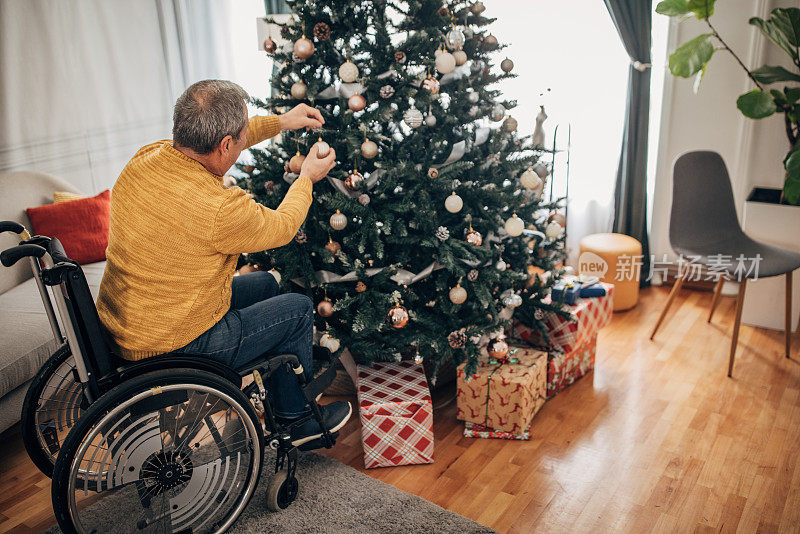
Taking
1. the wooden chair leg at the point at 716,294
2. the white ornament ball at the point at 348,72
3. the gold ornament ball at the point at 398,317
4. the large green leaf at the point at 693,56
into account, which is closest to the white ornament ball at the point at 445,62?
the white ornament ball at the point at 348,72

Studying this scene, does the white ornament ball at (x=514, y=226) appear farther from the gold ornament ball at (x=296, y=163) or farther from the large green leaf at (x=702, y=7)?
the large green leaf at (x=702, y=7)

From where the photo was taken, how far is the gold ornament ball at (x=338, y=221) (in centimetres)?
192

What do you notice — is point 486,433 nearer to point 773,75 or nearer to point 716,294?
point 716,294

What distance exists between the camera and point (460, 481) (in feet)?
6.37

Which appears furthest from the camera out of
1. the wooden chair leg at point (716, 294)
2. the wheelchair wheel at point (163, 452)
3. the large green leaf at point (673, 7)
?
the wooden chair leg at point (716, 294)

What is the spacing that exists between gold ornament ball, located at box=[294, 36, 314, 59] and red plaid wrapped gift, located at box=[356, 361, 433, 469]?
3.63ft

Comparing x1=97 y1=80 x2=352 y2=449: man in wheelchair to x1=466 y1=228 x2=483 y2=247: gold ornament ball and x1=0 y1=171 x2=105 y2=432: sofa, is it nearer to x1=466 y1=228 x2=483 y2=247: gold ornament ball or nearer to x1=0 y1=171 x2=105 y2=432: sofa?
x1=466 y1=228 x2=483 y2=247: gold ornament ball

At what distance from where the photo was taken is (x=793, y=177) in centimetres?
245

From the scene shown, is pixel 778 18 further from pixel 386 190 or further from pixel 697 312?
pixel 386 190

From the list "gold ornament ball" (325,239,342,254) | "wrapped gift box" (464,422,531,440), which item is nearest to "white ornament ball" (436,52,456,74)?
"gold ornament ball" (325,239,342,254)

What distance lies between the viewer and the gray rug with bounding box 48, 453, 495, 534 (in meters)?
1.73

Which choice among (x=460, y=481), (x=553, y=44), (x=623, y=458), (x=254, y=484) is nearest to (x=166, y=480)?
(x=254, y=484)

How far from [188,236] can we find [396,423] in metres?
0.93

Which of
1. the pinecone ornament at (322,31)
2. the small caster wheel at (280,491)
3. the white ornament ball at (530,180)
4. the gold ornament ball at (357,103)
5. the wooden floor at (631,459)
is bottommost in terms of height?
the wooden floor at (631,459)
